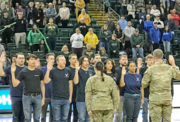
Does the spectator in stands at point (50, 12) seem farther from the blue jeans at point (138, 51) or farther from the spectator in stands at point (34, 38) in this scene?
the blue jeans at point (138, 51)

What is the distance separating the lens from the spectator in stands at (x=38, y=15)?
16555 mm

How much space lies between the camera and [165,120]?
7395 millimetres

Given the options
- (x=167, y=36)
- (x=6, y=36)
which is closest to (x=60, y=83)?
(x=6, y=36)

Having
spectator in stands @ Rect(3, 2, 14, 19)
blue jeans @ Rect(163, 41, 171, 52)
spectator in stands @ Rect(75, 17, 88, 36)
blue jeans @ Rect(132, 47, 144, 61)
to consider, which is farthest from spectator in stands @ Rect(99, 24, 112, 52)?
spectator in stands @ Rect(3, 2, 14, 19)

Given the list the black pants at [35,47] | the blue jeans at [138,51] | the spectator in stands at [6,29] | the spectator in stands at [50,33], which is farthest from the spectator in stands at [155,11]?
the spectator in stands at [6,29]

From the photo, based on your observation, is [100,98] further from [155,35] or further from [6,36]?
[155,35]

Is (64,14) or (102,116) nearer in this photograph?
→ (102,116)

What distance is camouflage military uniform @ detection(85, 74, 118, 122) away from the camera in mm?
7352

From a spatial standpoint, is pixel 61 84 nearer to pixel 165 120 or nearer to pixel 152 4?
pixel 165 120

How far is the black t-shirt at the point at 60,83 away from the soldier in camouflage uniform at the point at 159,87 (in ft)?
6.87

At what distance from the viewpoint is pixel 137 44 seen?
51.5 ft

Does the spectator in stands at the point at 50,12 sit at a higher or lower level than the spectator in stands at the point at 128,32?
higher

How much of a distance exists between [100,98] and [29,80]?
1.93m

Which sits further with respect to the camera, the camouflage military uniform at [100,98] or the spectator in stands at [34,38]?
the spectator in stands at [34,38]
